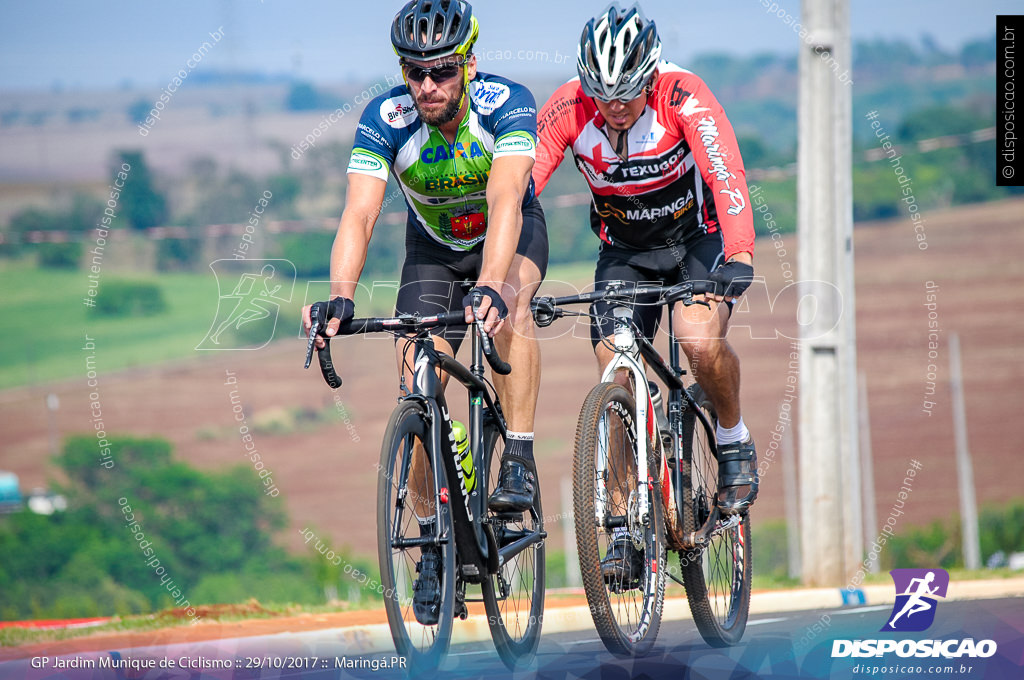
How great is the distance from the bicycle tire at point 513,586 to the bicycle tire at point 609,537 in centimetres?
42

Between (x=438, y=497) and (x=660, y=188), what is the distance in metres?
2.07

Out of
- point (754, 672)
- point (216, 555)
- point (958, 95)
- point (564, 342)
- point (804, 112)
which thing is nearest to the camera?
→ point (754, 672)

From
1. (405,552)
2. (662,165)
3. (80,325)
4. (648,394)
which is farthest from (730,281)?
(80,325)

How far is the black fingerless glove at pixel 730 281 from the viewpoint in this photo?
191 inches

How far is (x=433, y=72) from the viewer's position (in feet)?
15.9

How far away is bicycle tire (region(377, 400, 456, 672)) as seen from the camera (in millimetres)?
4086

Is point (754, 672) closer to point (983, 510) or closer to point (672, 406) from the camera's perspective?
point (672, 406)

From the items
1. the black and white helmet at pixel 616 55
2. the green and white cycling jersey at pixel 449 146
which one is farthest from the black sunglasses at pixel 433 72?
the black and white helmet at pixel 616 55

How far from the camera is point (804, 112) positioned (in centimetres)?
918

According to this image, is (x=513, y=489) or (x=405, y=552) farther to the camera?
(x=513, y=489)

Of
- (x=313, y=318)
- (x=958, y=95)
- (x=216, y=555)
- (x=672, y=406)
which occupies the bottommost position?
(x=216, y=555)

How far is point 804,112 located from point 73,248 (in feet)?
275

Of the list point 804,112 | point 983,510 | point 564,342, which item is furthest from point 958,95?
point 804,112

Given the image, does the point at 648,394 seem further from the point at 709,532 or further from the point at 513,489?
the point at 709,532
